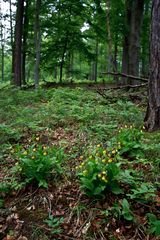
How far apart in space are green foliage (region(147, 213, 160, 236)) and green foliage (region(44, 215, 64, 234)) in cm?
97

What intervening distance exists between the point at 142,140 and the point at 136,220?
5.96 feet

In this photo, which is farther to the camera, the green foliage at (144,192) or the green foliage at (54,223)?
the green foliage at (144,192)

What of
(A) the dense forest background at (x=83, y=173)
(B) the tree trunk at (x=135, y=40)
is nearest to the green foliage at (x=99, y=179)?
(A) the dense forest background at (x=83, y=173)

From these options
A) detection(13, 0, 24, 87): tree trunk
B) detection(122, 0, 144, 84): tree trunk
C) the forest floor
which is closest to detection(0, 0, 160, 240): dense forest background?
the forest floor

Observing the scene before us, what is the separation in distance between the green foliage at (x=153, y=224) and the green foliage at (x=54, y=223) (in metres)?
0.97

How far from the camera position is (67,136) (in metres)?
5.35

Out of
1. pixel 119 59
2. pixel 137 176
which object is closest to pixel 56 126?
pixel 137 176

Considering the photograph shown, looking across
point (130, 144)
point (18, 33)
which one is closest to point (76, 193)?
point (130, 144)

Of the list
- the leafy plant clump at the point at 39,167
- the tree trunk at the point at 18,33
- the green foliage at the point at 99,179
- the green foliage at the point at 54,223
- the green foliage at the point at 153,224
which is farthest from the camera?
the tree trunk at the point at 18,33

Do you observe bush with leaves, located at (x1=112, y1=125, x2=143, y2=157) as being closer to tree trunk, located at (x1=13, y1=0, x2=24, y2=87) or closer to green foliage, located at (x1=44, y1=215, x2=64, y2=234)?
green foliage, located at (x1=44, y1=215, x2=64, y2=234)

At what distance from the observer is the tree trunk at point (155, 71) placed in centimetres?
495

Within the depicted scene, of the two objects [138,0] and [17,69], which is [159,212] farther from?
[17,69]

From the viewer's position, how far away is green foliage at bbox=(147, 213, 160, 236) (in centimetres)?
264

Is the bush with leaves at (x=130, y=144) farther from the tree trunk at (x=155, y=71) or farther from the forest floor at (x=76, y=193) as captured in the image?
the tree trunk at (x=155, y=71)
